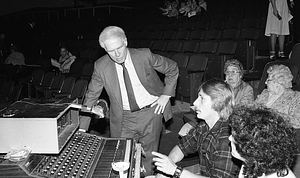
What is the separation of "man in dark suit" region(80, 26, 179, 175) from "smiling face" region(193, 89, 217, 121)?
25.3 inches

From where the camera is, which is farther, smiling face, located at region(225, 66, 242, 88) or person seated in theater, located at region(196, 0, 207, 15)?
person seated in theater, located at region(196, 0, 207, 15)

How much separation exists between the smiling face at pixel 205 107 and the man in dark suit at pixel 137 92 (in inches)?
25.3

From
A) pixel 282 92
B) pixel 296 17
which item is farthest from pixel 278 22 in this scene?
pixel 282 92

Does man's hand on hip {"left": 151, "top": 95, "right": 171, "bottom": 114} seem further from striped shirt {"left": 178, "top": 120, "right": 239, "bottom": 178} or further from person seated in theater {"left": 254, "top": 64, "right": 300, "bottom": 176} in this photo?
person seated in theater {"left": 254, "top": 64, "right": 300, "bottom": 176}

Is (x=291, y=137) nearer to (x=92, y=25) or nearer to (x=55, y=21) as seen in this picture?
(x=92, y=25)

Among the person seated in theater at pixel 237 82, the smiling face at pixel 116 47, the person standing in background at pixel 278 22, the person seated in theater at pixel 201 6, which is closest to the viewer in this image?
the smiling face at pixel 116 47

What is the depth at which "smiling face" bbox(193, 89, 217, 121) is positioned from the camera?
1.72 metres

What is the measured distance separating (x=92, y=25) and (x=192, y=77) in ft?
21.0

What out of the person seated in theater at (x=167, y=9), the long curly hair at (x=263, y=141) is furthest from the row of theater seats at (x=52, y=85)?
the person seated in theater at (x=167, y=9)

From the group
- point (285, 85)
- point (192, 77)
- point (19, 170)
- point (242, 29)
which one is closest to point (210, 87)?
point (19, 170)

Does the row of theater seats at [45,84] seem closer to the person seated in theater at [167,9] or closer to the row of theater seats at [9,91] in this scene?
the row of theater seats at [9,91]

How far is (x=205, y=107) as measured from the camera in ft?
5.65

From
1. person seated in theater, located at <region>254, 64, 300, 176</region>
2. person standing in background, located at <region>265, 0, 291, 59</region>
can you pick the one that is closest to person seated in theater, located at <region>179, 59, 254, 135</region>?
person seated in theater, located at <region>254, 64, 300, 176</region>

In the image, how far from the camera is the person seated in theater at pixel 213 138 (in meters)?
1.59
